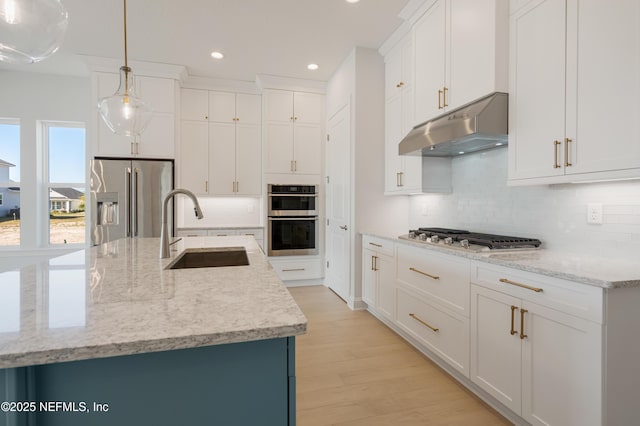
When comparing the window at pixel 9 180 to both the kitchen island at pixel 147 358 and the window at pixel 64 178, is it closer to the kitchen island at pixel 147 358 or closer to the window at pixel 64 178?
the window at pixel 64 178

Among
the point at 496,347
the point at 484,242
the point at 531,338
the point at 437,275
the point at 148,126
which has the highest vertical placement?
the point at 148,126

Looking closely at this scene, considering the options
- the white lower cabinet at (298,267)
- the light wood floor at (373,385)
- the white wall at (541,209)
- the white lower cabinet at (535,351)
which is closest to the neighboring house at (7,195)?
the white lower cabinet at (298,267)

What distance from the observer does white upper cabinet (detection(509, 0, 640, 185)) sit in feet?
4.53

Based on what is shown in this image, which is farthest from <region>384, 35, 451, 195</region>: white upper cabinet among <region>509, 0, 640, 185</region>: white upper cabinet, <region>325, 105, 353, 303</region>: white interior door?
<region>509, 0, 640, 185</region>: white upper cabinet

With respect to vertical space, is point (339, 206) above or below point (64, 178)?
below

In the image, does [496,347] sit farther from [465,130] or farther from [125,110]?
[125,110]

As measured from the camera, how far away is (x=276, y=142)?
4.55 m

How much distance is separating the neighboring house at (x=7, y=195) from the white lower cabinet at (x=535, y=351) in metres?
5.53

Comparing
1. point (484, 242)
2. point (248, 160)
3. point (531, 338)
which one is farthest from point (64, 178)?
point (531, 338)

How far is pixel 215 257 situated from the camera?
2074 millimetres

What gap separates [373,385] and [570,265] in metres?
1.34

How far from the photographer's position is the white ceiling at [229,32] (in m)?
2.87

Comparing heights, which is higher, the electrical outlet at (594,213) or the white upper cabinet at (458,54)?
the white upper cabinet at (458,54)

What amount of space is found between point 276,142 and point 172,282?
3.61m
